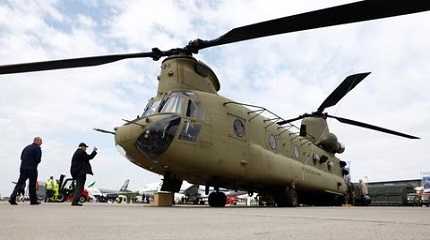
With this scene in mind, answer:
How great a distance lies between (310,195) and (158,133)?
419 inches

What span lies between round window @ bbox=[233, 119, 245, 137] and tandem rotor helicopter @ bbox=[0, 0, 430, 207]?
0.03 metres

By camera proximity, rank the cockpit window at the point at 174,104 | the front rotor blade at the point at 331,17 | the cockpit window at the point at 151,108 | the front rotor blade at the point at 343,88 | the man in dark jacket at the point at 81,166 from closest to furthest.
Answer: the front rotor blade at the point at 331,17 < the cockpit window at the point at 174,104 < the man in dark jacket at the point at 81,166 < the cockpit window at the point at 151,108 < the front rotor blade at the point at 343,88

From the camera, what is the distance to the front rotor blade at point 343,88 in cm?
2050

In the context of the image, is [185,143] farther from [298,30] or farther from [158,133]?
[298,30]

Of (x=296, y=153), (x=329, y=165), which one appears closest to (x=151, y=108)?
(x=296, y=153)

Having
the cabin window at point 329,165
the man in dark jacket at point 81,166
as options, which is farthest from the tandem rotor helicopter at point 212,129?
the cabin window at point 329,165

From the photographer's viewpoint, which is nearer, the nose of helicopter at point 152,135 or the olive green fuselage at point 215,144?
the nose of helicopter at point 152,135

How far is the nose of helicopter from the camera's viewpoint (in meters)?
10.4

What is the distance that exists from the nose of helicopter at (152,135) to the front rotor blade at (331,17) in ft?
8.66

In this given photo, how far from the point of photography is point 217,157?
11672 millimetres

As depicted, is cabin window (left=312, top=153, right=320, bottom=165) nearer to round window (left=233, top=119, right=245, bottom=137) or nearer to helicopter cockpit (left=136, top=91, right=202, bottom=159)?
round window (left=233, top=119, right=245, bottom=137)

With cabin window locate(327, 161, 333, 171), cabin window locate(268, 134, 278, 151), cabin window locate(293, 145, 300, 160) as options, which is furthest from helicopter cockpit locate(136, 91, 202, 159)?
cabin window locate(327, 161, 333, 171)

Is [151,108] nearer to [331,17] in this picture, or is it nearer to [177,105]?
[177,105]

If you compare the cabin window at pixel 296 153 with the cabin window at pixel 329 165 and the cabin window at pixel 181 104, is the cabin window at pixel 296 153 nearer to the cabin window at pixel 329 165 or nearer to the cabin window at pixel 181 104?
the cabin window at pixel 329 165
